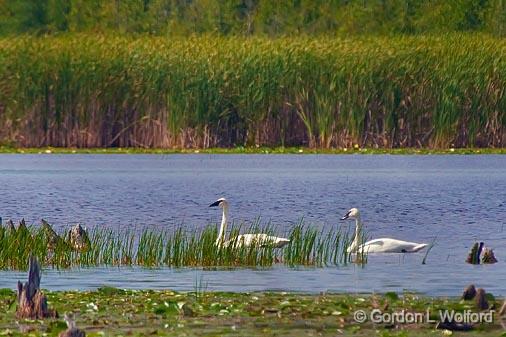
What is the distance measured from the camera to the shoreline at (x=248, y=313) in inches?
575

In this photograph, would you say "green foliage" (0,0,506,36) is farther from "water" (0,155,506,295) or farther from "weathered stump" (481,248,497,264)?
"weathered stump" (481,248,497,264)

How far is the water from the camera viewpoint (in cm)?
1952

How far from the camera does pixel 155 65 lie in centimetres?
4559

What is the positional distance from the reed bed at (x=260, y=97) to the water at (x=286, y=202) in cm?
76

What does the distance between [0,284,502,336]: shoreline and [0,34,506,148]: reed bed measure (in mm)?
27096

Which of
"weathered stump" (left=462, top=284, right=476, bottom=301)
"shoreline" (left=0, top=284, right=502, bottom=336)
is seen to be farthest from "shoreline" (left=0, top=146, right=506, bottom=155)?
"weathered stump" (left=462, top=284, right=476, bottom=301)

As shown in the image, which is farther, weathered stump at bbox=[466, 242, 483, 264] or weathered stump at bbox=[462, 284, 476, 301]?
weathered stump at bbox=[466, 242, 483, 264]

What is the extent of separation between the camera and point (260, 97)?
4462 cm

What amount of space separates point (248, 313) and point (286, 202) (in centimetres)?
1680

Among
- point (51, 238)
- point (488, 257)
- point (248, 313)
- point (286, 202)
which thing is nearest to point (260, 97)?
point (286, 202)

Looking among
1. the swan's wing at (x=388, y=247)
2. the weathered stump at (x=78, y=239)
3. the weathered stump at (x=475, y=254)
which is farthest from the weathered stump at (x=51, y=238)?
the weathered stump at (x=475, y=254)

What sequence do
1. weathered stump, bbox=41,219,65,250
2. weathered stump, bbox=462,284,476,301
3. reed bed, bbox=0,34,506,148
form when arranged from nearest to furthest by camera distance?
weathered stump, bbox=462,284,476,301
weathered stump, bbox=41,219,65,250
reed bed, bbox=0,34,506,148

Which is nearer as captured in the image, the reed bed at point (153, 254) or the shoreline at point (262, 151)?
the reed bed at point (153, 254)

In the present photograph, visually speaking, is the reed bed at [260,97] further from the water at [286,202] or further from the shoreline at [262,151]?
the water at [286,202]
